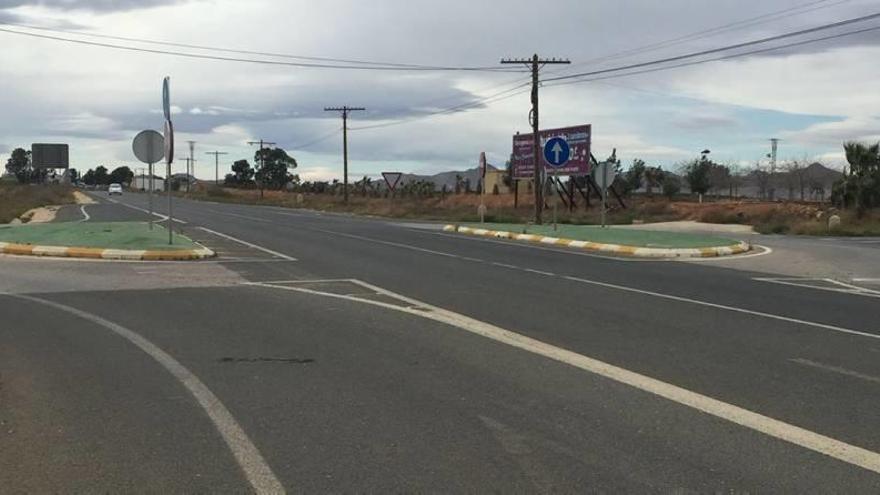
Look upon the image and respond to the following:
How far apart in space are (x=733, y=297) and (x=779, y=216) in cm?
3217

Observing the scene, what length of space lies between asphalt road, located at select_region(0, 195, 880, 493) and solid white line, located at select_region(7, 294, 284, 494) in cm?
2

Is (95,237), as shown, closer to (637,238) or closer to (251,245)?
(251,245)

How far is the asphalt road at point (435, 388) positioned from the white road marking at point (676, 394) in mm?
26

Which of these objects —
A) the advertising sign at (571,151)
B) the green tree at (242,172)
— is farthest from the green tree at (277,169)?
the advertising sign at (571,151)

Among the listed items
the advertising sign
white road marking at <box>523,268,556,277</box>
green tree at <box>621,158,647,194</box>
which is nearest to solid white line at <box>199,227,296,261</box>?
white road marking at <box>523,268,556,277</box>

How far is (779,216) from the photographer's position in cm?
4128

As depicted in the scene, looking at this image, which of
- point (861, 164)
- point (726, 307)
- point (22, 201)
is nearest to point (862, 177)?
point (861, 164)

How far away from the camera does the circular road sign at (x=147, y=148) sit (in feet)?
61.5

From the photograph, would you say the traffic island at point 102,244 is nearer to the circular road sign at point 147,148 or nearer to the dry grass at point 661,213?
the circular road sign at point 147,148

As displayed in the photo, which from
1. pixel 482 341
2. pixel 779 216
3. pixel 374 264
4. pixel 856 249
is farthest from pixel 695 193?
pixel 482 341

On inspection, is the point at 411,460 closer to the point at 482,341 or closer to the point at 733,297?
the point at 482,341

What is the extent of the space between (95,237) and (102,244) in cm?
140

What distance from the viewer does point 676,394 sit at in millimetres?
6242

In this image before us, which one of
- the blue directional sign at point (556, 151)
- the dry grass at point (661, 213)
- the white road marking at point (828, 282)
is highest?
the blue directional sign at point (556, 151)
